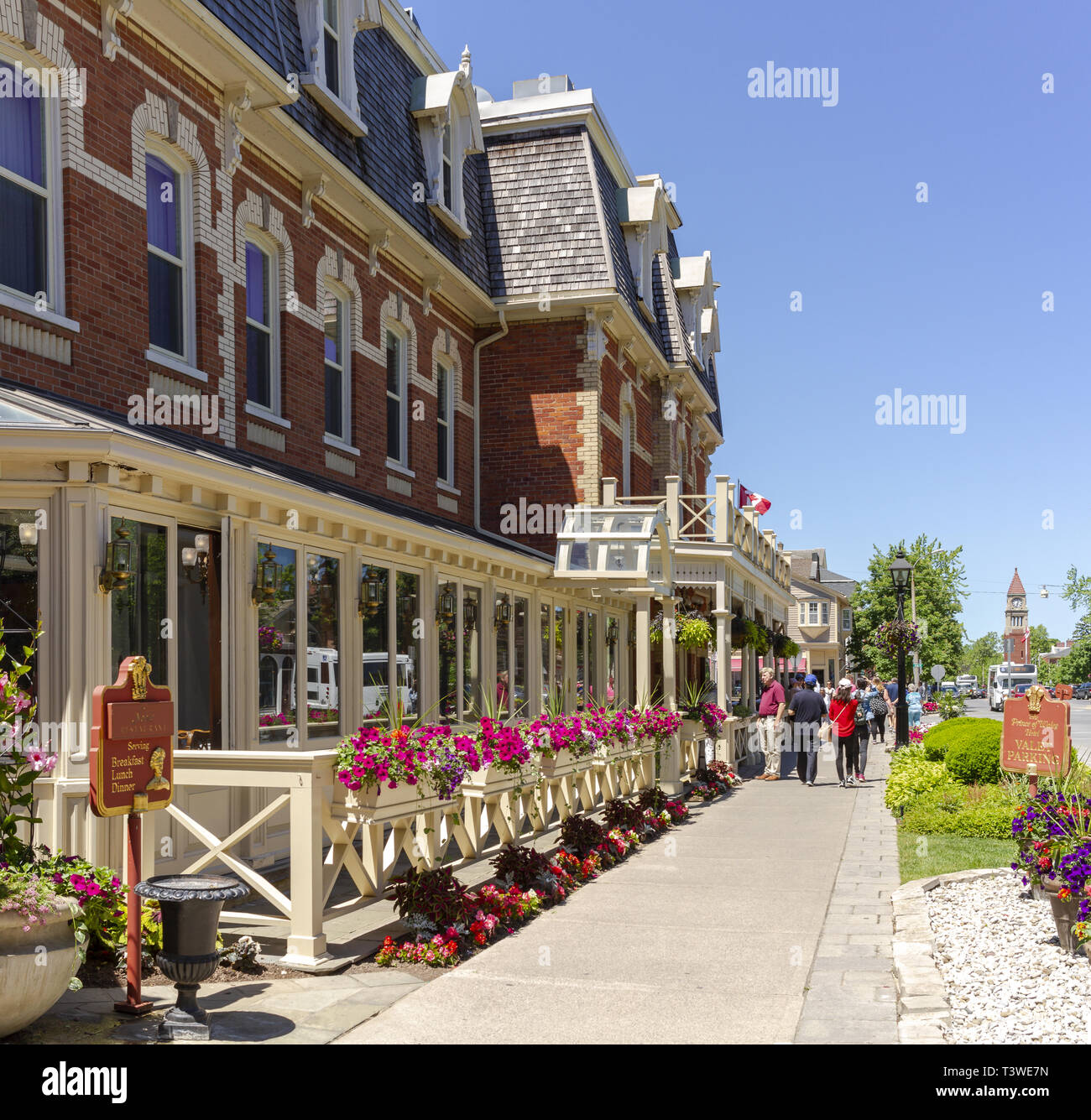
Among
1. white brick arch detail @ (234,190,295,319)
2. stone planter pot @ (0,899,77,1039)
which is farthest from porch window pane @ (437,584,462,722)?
stone planter pot @ (0,899,77,1039)

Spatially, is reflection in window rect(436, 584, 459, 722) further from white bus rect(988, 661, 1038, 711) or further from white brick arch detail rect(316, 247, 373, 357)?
white bus rect(988, 661, 1038, 711)

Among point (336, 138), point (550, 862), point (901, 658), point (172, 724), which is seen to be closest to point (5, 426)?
point (172, 724)

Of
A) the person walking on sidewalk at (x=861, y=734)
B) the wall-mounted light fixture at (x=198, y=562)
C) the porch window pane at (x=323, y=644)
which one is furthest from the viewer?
the person walking on sidewalk at (x=861, y=734)

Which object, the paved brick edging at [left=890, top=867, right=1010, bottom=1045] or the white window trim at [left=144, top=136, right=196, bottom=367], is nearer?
the paved brick edging at [left=890, top=867, right=1010, bottom=1045]

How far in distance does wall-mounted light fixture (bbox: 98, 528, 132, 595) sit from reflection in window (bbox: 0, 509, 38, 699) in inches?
16.3

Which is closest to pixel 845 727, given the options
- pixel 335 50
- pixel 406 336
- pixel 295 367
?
pixel 406 336

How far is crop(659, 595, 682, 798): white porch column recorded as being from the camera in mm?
15438

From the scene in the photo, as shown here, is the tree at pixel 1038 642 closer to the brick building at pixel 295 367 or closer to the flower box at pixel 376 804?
the brick building at pixel 295 367

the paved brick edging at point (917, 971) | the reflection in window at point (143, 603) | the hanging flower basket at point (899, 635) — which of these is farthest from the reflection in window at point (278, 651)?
the hanging flower basket at point (899, 635)

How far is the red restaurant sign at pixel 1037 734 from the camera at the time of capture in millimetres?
9578

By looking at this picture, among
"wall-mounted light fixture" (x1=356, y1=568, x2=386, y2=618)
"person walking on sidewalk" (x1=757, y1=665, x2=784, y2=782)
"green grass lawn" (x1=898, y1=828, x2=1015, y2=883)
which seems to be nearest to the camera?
"green grass lawn" (x1=898, y1=828, x2=1015, y2=883)

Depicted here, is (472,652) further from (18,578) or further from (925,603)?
(925,603)

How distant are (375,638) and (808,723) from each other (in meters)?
8.94

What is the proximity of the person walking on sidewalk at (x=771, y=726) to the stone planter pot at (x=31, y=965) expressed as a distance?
15.9 meters
